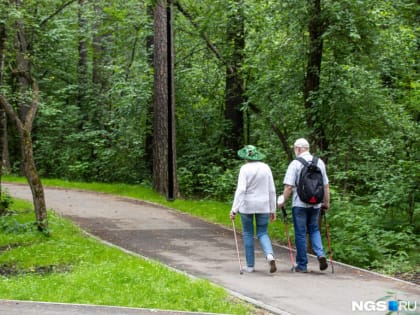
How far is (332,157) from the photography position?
13969 mm

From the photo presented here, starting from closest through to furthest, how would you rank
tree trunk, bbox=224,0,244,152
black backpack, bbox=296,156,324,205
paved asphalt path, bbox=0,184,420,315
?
1. paved asphalt path, bbox=0,184,420,315
2. black backpack, bbox=296,156,324,205
3. tree trunk, bbox=224,0,244,152

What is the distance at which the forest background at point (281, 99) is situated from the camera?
508 inches

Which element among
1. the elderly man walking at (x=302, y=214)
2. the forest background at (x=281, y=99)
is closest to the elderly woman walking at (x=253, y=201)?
the elderly man walking at (x=302, y=214)

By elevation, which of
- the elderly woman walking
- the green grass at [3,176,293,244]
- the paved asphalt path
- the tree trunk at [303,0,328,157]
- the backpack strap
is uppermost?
the tree trunk at [303,0,328,157]

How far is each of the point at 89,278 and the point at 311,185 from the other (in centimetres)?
341

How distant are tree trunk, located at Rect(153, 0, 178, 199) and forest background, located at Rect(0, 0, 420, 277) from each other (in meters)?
0.06

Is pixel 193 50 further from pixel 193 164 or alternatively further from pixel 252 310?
pixel 252 310

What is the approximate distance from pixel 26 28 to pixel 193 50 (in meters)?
6.24

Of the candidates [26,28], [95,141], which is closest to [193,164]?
[95,141]

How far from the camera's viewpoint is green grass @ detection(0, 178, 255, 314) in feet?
26.9

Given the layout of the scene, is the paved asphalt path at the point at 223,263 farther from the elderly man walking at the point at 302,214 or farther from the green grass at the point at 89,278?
the green grass at the point at 89,278

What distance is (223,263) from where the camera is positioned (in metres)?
10.9

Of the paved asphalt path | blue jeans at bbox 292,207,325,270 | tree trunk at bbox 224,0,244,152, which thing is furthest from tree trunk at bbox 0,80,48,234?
tree trunk at bbox 224,0,244,152

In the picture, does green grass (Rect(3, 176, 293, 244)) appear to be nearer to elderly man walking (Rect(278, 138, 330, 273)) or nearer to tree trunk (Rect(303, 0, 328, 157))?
tree trunk (Rect(303, 0, 328, 157))
